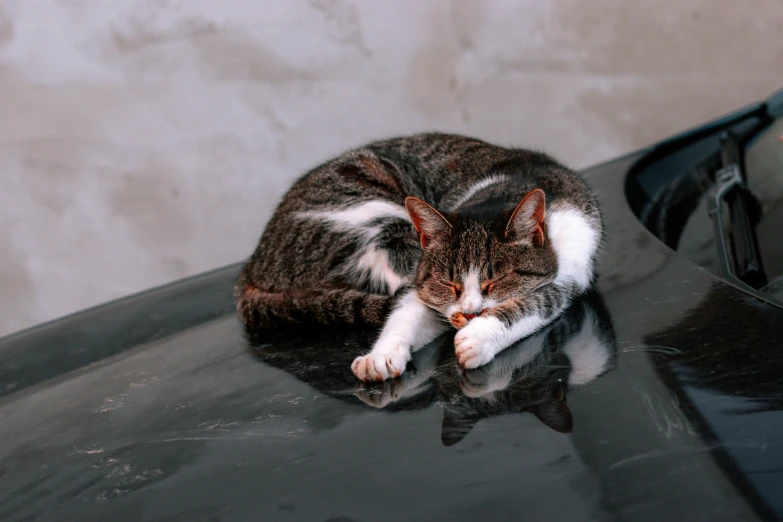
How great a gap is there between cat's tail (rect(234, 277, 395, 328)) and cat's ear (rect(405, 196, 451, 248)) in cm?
21

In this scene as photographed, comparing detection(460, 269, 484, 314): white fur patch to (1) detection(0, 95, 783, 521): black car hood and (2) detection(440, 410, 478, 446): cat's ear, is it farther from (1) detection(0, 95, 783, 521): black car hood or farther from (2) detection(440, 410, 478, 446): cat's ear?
(2) detection(440, 410, 478, 446): cat's ear

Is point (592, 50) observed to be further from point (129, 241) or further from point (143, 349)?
point (143, 349)

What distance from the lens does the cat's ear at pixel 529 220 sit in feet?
6.59

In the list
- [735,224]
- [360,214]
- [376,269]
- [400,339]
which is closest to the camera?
[400,339]

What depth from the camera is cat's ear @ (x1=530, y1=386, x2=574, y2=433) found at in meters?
1.22

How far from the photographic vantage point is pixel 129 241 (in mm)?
4227

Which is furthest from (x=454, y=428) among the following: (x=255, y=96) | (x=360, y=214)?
(x=255, y=96)

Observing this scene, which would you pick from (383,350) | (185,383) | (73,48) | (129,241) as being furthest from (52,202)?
(383,350)

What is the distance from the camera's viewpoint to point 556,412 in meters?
1.27

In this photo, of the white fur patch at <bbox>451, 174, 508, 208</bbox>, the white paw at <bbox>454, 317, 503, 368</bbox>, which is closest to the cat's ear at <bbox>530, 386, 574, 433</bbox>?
the white paw at <bbox>454, 317, 503, 368</bbox>

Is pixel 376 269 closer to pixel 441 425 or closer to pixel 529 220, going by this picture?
pixel 529 220

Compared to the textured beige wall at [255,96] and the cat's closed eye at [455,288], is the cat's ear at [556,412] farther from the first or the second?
the textured beige wall at [255,96]

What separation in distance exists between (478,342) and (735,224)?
81 centimetres

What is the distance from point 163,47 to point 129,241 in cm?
106
